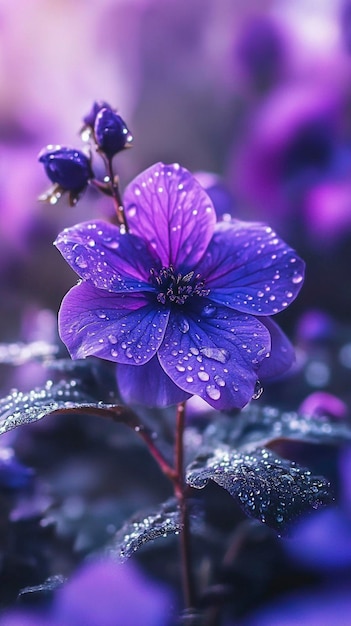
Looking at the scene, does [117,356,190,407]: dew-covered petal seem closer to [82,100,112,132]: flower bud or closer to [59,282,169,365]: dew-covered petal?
[59,282,169,365]: dew-covered petal

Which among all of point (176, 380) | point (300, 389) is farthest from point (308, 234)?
point (176, 380)

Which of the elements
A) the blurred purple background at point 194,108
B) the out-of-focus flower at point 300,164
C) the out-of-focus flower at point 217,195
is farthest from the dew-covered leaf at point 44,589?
the out-of-focus flower at point 300,164

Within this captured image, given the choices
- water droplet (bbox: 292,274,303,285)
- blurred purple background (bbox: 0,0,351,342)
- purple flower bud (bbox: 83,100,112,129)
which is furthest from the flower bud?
blurred purple background (bbox: 0,0,351,342)

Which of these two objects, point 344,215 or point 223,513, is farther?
point 344,215

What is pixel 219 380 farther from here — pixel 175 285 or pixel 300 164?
pixel 300 164

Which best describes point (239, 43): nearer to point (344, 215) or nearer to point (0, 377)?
point (344, 215)

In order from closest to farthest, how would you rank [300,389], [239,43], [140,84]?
[300,389] < [239,43] < [140,84]
